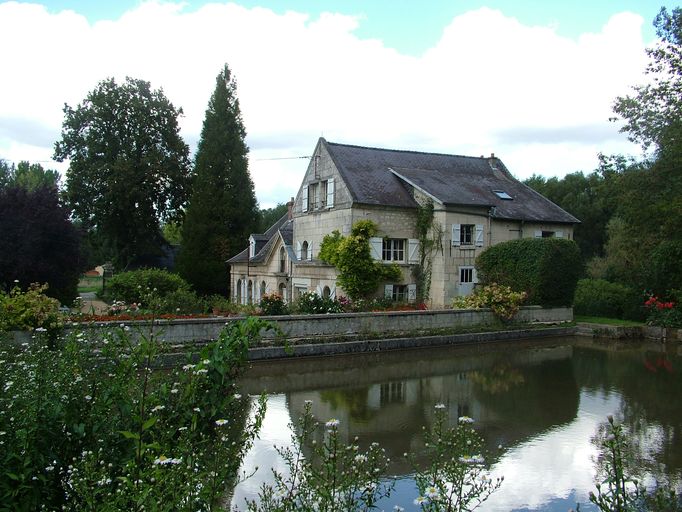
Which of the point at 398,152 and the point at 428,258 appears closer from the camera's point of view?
the point at 428,258

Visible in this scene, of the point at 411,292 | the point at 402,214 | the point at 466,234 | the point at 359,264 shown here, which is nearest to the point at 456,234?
the point at 466,234

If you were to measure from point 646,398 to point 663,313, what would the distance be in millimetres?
11053

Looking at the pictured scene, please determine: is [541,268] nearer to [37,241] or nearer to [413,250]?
[413,250]

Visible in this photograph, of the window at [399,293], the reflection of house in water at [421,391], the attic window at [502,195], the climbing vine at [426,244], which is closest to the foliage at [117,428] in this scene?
the reflection of house in water at [421,391]

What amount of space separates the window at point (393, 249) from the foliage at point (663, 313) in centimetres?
952

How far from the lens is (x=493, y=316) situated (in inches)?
783

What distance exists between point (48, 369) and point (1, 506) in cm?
124

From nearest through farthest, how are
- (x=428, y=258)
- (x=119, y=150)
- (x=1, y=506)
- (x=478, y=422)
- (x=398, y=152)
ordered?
(x=1, y=506), (x=478, y=422), (x=428, y=258), (x=398, y=152), (x=119, y=150)

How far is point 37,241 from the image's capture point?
22.9 meters

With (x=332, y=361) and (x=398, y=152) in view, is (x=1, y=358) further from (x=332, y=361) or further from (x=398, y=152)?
(x=398, y=152)

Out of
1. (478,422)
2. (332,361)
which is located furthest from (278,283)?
(478,422)

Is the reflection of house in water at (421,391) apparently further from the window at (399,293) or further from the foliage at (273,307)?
the window at (399,293)

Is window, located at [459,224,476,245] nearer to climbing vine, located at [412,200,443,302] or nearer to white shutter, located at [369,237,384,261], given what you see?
climbing vine, located at [412,200,443,302]

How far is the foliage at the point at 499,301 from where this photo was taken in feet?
65.1
